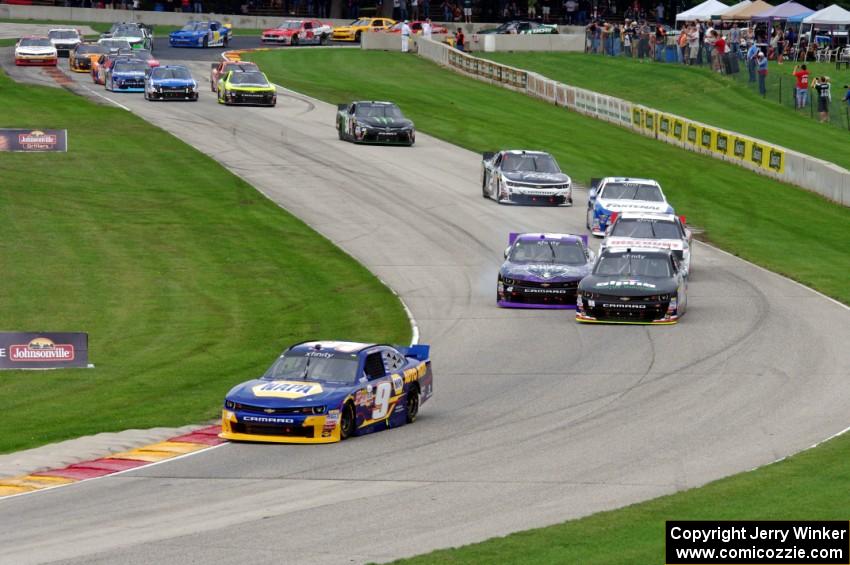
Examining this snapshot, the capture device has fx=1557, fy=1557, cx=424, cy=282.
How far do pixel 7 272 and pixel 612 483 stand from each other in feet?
66.6

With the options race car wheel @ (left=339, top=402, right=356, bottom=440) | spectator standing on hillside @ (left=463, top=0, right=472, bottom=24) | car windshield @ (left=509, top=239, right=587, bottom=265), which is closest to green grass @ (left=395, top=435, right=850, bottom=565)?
race car wheel @ (left=339, top=402, right=356, bottom=440)

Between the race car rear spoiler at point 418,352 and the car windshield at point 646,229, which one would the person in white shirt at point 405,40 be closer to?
the car windshield at point 646,229

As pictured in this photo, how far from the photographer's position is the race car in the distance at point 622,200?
3894 cm

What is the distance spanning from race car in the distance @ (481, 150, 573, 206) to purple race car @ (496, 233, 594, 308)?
1129 centimetres

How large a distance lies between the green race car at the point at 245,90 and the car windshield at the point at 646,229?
29293 mm

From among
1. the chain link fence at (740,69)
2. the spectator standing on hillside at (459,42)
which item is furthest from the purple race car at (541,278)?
the spectator standing on hillside at (459,42)

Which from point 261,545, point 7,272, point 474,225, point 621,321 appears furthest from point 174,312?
point 261,545

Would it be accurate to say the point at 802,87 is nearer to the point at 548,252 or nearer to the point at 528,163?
the point at 528,163

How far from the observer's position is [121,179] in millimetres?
46969

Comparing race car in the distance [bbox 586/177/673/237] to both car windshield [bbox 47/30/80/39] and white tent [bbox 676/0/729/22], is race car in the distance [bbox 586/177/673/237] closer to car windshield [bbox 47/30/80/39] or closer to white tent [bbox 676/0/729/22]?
white tent [bbox 676/0/729/22]

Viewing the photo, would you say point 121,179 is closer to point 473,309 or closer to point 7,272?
point 7,272

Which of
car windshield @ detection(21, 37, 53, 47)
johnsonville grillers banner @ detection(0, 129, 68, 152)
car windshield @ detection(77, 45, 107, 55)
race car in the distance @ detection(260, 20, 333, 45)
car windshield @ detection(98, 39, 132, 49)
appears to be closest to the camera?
johnsonville grillers banner @ detection(0, 129, 68, 152)

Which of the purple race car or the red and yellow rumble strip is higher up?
the red and yellow rumble strip

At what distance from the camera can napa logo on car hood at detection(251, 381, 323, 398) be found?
20.6 metres
